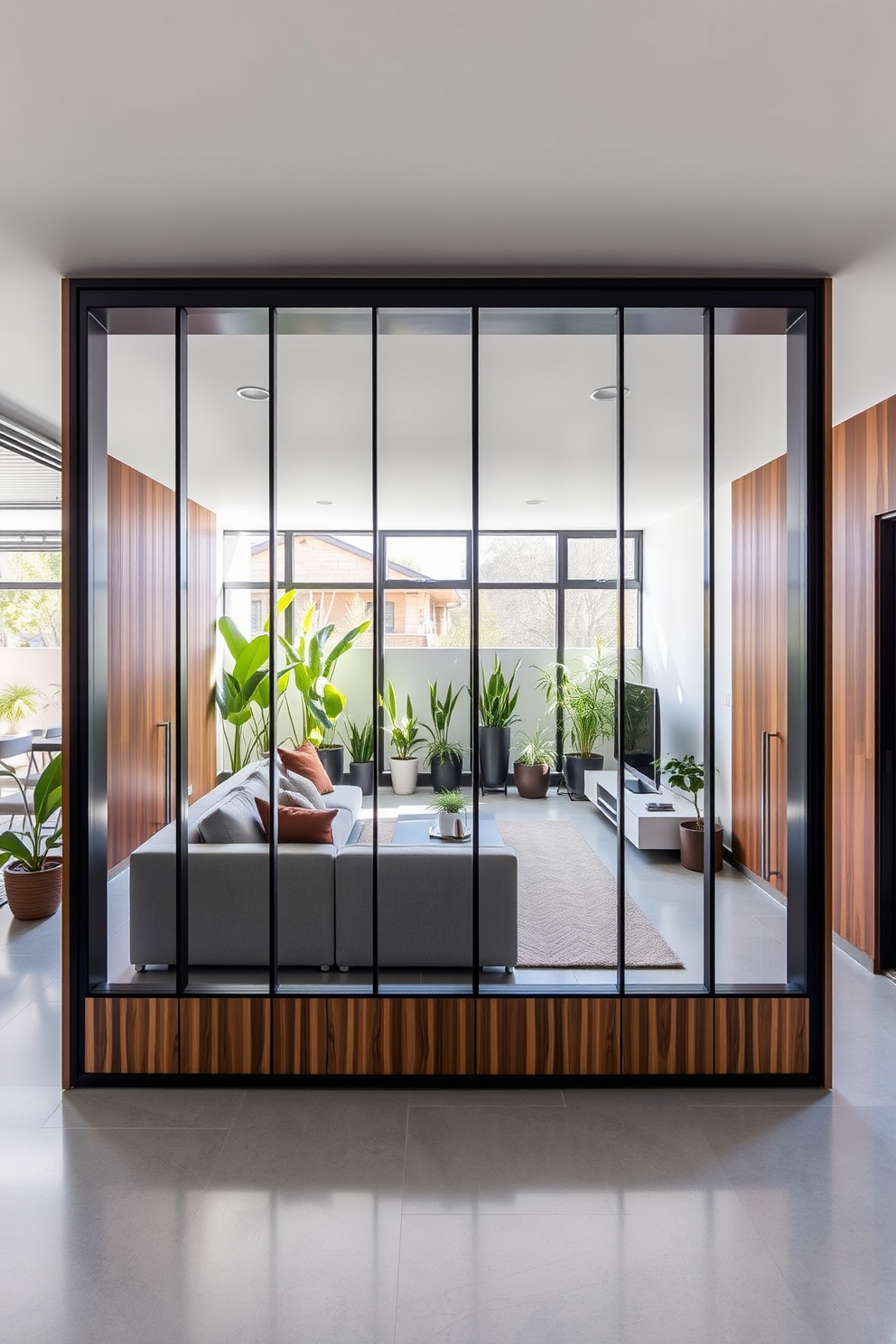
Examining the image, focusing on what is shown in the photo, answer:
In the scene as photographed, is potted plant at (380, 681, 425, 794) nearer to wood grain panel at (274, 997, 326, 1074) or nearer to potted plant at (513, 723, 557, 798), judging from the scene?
potted plant at (513, 723, 557, 798)

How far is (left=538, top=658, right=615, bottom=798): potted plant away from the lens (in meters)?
7.45

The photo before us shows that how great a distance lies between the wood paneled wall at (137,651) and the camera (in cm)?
475

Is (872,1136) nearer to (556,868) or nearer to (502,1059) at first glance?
(502,1059)

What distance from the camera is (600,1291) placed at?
1.79 meters

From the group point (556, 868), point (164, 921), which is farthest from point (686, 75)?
point (556, 868)

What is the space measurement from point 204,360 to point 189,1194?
9.38 ft

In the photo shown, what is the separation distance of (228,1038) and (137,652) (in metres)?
3.09

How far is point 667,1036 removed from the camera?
2604 millimetres

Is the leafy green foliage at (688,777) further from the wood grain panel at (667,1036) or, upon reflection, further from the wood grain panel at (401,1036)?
the wood grain panel at (401,1036)

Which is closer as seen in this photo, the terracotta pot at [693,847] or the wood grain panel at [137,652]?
the wood grain panel at [137,652]

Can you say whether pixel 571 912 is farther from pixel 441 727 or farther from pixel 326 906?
pixel 441 727

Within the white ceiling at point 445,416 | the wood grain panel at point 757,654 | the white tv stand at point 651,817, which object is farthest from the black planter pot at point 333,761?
the wood grain panel at point 757,654

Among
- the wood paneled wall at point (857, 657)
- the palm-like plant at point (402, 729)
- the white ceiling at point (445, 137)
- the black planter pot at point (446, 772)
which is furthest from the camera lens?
the palm-like plant at point (402, 729)

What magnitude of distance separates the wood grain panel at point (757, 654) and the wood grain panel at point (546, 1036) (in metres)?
2.20
